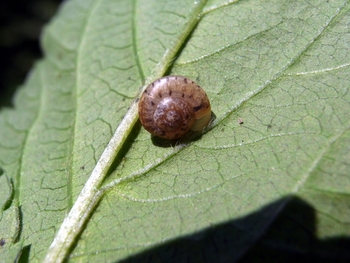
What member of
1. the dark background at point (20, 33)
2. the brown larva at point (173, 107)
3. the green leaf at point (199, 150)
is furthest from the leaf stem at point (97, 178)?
the dark background at point (20, 33)

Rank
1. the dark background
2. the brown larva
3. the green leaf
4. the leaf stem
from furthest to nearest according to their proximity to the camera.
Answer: the dark background < the brown larva < the leaf stem < the green leaf

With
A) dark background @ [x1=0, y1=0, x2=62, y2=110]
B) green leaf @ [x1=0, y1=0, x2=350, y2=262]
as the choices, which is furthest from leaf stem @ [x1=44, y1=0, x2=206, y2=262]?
Result: dark background @ [x1=0, y1=0, x2=62, y2=110]

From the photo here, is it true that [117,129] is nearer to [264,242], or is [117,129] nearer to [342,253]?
[264,242]

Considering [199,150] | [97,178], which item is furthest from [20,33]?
[199,150]

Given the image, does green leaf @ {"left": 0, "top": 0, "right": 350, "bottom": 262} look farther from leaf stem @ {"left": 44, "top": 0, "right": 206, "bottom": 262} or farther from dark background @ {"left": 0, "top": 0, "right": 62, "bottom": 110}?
dark background @ {"left": 0, "top": 0, "right": 62, "bottom": 110}

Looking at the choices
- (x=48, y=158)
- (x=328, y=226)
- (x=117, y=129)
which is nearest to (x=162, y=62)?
(x=117, y=129)

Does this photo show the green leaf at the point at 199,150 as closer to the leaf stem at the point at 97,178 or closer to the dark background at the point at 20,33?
the leaf stem at the point at 97,178

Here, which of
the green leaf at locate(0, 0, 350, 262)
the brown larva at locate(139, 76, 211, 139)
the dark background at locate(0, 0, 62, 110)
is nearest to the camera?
the green leaf at locate(0, 0, 350, 262)

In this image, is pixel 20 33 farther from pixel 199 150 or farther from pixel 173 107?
pixel 199 150
